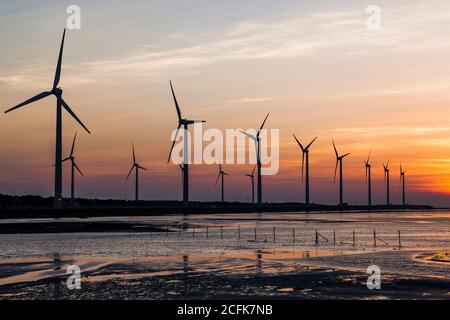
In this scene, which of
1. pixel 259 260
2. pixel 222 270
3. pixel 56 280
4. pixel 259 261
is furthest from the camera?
pixel 259 260

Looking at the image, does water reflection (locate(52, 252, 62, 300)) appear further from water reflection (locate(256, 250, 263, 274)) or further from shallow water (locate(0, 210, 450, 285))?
water reflection (locate(256, 250, 263, 274))

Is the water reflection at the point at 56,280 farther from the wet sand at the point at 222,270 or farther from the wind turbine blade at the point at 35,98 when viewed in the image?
the wind turbine blade at the point at 35,98

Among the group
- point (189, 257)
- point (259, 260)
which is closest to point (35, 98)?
point (189, 257)

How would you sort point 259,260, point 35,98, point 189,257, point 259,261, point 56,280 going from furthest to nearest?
point 35,98 < point 189,257 < point 259,260 < point 259,261 < point 56,280

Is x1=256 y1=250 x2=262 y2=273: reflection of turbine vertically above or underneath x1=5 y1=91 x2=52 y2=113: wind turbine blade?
underneath

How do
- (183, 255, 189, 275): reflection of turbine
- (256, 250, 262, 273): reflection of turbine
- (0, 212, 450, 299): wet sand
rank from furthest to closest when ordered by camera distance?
1. (256, 250, 262, 273): reflection of turbine
2. (183, 255, 189, 275): reflection of turbine
3. (0, 212, 450, 299): wet sand

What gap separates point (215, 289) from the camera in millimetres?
34031

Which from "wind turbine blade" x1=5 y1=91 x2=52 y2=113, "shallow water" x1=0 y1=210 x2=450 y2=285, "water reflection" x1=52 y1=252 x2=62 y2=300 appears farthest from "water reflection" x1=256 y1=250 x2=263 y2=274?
"wind turbine blade" x1=5 y1=91 x2=52 y2=113

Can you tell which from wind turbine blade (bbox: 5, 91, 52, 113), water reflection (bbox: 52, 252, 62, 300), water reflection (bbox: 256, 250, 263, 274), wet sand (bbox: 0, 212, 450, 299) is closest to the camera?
water reflection (bbox: 52, 252, 62, 300)

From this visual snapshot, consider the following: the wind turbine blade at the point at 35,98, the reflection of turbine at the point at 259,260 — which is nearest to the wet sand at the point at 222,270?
the reflection of turbine at the point at 259,260

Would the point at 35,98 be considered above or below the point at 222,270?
above

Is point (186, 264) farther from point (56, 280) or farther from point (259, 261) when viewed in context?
point (56, 280)
